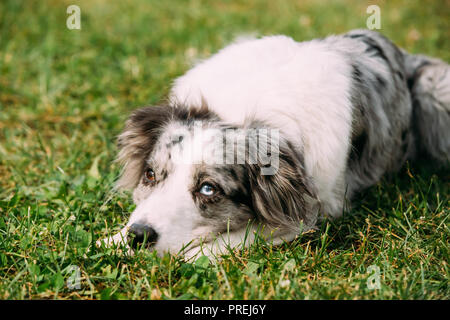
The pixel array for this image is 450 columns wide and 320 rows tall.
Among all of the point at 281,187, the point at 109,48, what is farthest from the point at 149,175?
the point at 109,48

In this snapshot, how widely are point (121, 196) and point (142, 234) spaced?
2.95 ft

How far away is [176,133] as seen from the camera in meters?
3.01

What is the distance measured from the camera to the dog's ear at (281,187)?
2.98 m

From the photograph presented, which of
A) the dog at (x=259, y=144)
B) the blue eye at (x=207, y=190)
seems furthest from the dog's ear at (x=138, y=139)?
the blue eye at (x=207, y=190)

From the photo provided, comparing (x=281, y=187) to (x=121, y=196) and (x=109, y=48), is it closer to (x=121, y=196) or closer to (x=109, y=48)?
(x=121, y=196)

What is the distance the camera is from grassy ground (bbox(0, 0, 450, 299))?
8.66 feet

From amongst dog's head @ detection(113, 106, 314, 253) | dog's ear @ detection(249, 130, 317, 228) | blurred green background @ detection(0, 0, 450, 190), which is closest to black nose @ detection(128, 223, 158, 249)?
dog's head @ detection(113, 106, 314, 253)

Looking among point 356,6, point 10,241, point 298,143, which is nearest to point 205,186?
point 298,143

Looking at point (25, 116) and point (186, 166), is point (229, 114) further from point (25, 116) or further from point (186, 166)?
point (25, 116)

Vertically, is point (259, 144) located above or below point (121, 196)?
above

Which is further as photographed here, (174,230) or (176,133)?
(176,133)

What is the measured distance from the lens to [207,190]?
9.37 ft
